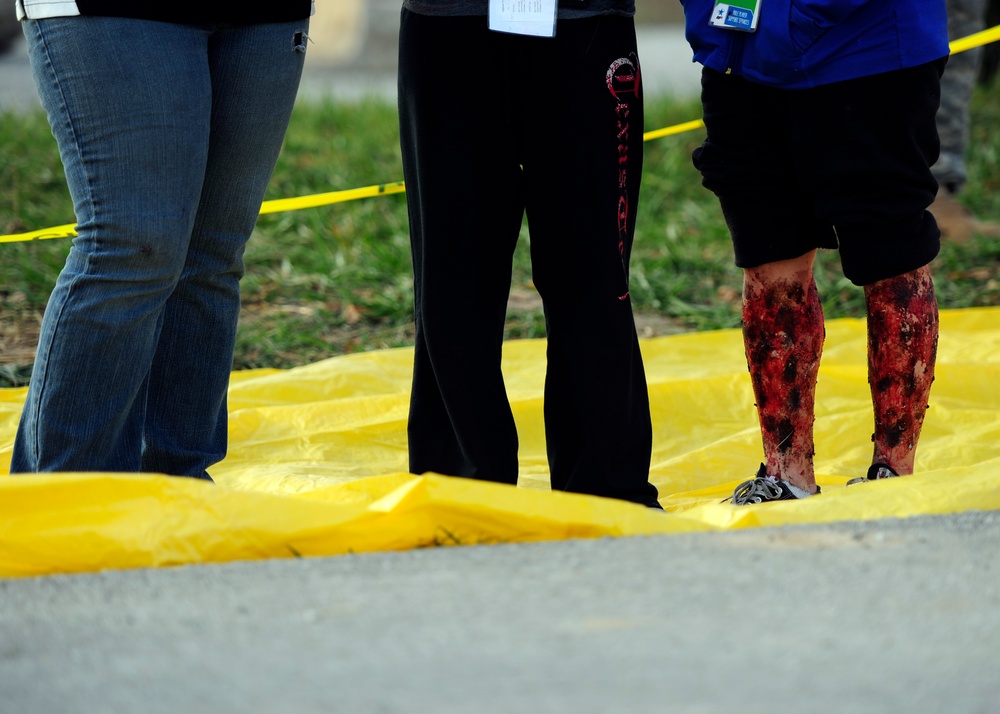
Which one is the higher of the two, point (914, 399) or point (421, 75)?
point (421, 75)

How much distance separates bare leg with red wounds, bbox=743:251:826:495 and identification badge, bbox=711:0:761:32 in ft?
1.56

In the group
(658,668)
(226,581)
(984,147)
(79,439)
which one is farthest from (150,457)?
(984,147)

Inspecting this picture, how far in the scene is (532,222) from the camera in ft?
7.23

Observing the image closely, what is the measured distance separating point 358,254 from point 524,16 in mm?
3182

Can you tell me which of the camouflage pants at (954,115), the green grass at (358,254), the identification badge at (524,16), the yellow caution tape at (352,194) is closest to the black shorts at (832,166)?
the identification badge at (524,16)

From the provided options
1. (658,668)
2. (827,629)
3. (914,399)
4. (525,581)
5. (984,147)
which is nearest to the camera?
(658,668)

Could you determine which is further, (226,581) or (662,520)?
(662,520)

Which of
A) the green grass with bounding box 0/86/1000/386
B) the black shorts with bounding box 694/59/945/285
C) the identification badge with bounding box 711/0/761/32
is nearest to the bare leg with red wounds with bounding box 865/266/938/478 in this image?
the black shorts with bounding box 694/59/945/285

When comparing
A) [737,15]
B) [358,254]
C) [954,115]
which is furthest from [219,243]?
[954,115]

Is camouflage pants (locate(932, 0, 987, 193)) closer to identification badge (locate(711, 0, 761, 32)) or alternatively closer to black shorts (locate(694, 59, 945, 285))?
black shorts (locate(694, 59, 945, 285))

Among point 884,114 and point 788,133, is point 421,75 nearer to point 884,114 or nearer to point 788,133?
point 788,133

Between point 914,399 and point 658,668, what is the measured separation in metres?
1.13

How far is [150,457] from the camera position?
2352 mm

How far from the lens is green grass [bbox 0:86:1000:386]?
4.22m
